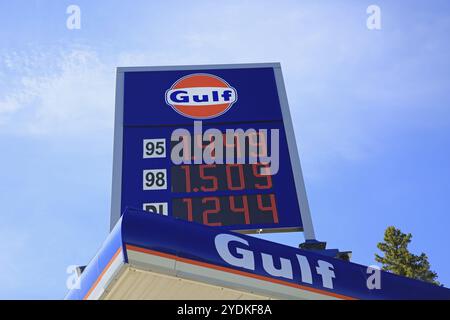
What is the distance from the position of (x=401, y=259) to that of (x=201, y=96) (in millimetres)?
20790

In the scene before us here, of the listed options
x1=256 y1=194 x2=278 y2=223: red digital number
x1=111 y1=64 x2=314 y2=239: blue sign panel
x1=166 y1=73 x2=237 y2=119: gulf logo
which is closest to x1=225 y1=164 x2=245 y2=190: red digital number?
x1=111 y1=64 x2=314 y2=239: blue sign panel

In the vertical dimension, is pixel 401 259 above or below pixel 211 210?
above

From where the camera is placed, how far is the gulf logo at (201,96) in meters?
11.3

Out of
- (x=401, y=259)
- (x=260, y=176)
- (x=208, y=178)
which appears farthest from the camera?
(x=401, y=259)

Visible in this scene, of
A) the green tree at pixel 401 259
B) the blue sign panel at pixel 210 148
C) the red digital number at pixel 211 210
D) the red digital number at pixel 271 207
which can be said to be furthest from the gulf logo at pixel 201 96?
the green tree at pixel 401 259

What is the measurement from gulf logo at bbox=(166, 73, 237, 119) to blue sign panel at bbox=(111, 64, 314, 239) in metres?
0.02

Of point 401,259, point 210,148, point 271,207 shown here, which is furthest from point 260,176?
point 401,259

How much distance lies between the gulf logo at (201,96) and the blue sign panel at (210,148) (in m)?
0.02

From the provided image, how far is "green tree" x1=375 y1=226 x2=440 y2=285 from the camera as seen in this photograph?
28.7 metres

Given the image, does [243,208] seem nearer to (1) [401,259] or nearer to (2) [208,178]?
(2) [208,178]

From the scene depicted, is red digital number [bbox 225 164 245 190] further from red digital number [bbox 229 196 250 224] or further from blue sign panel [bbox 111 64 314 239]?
red digital number [bbox 229 196 250 224]

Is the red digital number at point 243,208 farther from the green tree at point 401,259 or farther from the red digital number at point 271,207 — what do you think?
the green tree at point 401,259

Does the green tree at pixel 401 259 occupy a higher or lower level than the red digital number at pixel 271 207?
higher

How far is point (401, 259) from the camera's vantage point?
29.3 metres
